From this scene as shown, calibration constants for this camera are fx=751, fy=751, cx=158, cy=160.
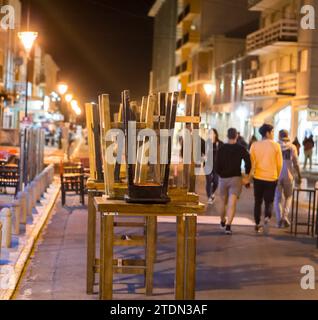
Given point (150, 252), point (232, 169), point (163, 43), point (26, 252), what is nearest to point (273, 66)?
point (232, 169)

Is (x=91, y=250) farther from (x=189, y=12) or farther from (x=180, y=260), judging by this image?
(x=189, y=12)

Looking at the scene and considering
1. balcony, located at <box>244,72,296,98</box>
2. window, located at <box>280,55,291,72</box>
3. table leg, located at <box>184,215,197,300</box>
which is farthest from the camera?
window, located at <box>280,55,291,72</box>

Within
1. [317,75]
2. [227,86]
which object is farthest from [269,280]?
[227,86]

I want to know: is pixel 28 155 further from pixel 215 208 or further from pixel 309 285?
pixel 309 285

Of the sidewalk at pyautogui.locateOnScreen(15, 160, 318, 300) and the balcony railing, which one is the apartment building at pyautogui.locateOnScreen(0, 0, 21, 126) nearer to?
the balcony railing

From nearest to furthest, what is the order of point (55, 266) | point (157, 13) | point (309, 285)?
point (309, 285) → point (55, 266) → point (157, 13)

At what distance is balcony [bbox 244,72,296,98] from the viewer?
36.6 meters

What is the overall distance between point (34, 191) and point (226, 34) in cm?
4815

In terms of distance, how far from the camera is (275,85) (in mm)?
37312

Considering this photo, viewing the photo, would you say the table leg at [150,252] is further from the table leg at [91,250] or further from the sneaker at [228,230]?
the sneaker at [228,230]

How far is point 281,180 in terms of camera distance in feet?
46.5

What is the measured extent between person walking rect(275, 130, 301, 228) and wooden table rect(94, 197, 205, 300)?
7.41 metres

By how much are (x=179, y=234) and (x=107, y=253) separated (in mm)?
696

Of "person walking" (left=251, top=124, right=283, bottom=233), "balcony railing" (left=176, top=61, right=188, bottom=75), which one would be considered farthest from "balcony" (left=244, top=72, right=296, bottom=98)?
"balcony railing" (left=176, top=61, right=188, bottom=75)
